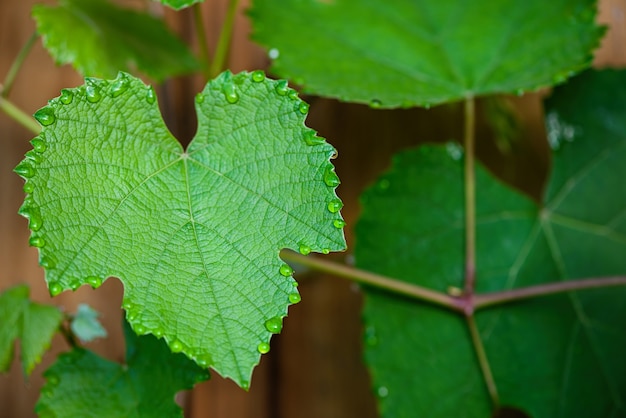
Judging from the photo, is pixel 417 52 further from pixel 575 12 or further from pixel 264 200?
pixel 264 200

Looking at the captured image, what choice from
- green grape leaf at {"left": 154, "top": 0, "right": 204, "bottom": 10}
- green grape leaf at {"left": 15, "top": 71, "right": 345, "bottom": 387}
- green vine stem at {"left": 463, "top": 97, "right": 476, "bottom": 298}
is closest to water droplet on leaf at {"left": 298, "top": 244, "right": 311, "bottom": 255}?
green grape leaf at {"left": 15, "top": 71, "right": 345, "bottom": 387}

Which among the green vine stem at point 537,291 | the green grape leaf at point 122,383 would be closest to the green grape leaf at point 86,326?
the green grape leaf at point 122,383

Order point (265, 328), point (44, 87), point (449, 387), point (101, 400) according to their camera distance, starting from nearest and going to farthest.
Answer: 1. point (265, 328)
2. point (101, 400)
3. point (449, 387)
4. point (44, 87)

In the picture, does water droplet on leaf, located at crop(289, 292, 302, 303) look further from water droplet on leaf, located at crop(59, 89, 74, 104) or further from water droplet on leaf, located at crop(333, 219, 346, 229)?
water droplet on leaf, located at crop(59, 89, 74, 104)

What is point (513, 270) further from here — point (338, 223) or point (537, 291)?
point (338, 223)

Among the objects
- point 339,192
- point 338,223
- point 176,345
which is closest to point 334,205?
point 338,223

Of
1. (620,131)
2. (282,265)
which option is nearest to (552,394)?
(620,131)

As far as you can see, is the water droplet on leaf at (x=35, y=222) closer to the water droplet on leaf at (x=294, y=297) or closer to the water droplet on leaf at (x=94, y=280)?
the water droplet on leaf at (x=94, y=280)
